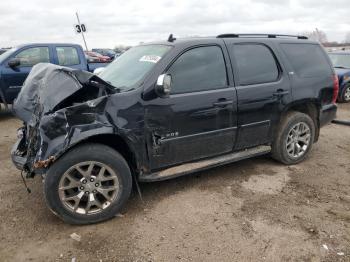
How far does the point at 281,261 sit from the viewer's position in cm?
284

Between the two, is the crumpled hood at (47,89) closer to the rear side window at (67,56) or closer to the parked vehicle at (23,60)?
the parked vehicle at (23,60)

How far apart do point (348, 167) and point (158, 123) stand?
10.0 feet

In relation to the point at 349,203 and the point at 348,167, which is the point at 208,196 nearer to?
the point at 349,203

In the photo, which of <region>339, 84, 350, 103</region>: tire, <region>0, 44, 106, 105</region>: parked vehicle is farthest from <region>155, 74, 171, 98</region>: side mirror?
<region>339, 84, 350, 103</region>: tire

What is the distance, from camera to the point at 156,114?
352 cm

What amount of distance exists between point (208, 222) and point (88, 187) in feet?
4.14

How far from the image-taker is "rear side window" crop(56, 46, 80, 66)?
28.4ft

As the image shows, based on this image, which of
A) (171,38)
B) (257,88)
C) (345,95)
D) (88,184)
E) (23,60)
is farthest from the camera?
(345,95)

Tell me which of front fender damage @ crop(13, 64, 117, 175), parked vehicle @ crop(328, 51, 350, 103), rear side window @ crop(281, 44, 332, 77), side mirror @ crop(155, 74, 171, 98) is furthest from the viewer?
parked vehicle @ crop(328, 51, 350, 103)

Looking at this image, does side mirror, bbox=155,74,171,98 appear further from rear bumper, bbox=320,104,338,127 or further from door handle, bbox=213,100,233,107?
rear bumper, bbox=320,104,338,127

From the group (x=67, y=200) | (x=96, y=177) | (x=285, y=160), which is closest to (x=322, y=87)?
(x=285, y=160)

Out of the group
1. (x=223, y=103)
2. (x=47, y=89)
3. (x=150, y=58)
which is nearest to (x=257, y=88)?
(x=223, y=103)

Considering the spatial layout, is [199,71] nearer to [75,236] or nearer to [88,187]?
[88,187]

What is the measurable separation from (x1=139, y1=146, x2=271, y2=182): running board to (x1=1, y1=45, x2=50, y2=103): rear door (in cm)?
573
